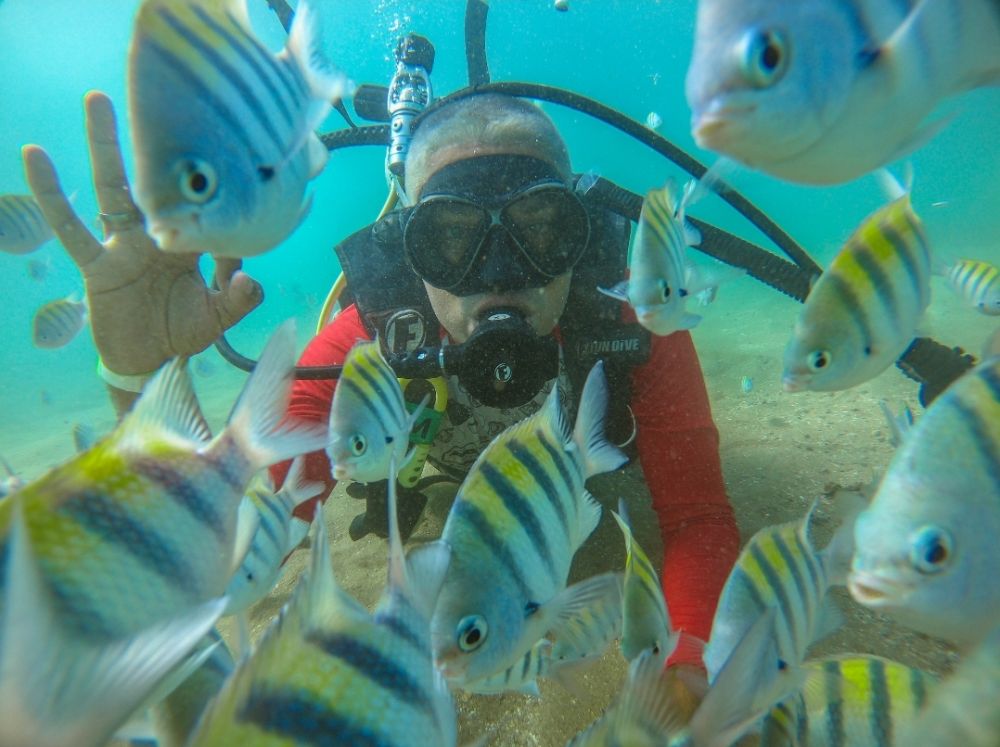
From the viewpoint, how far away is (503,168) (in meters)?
2.89

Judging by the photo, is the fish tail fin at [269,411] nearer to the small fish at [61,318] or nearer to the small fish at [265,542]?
the small fish at [265,542]

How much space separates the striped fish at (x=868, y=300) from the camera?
1209mm

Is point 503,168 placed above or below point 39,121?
below

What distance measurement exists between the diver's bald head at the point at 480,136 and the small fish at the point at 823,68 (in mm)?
2464

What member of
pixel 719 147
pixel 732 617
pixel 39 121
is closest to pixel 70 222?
pixel 719 147

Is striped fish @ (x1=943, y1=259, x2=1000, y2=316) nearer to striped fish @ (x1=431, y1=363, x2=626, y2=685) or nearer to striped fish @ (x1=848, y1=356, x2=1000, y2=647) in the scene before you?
striped fish @ (x1=848, y1=356, x2=1000, y2=647)

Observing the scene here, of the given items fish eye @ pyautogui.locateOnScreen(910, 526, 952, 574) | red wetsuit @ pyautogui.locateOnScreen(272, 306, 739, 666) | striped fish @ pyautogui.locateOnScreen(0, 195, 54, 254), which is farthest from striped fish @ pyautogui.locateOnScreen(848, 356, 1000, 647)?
striped fish @ pyautogui.locateOnScreen(0, 195, 54, 254)

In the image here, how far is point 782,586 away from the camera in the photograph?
1274 mm

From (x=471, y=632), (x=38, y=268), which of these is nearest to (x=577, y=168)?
(x=38, y=268)

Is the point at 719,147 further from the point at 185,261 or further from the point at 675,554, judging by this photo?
the point at 675,554

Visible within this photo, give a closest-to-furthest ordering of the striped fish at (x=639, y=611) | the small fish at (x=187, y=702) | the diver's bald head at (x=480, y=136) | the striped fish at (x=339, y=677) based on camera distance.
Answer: the striped fish at (x=339, y=677) → the small fish at (x=187, y=702) → the striped fish at (x=639, y=611) → the diver's bald head at (x=480, y=136)

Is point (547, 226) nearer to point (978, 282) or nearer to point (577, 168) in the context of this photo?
point (978, 282)

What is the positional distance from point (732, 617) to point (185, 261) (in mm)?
2246

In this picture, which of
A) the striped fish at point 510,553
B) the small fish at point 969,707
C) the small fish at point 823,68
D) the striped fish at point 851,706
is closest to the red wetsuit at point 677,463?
the striped fish at point 851,706
